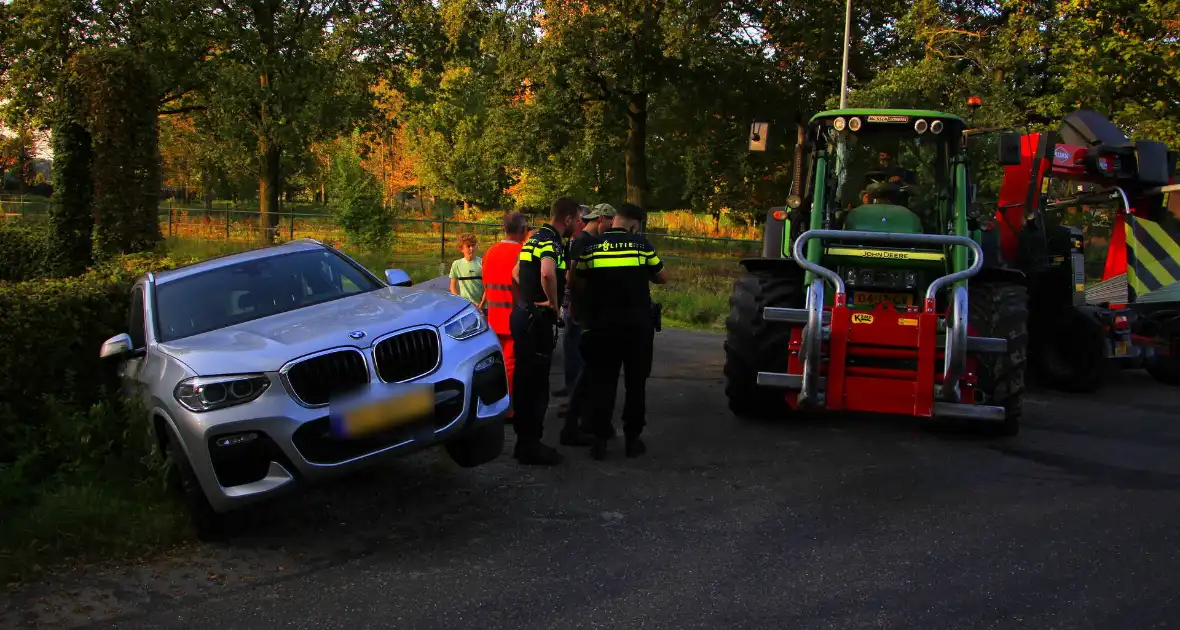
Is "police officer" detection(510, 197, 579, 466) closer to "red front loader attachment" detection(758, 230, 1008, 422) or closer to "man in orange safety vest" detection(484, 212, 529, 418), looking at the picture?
"man in orange safety vest" detection(484, 212, 529, 418)

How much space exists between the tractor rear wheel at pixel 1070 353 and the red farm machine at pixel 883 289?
1.62 metres

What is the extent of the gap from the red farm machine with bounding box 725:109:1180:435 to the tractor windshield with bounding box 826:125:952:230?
0.04 feet

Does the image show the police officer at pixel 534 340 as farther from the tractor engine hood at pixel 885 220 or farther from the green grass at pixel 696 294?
the green grass at pixel 696 294

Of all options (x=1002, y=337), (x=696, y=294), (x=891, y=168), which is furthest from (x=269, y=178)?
(x=1002, y=337)

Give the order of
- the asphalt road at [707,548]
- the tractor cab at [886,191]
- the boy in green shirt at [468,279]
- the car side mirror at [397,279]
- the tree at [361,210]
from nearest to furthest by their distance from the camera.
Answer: the asphalt road at [707,548] < the car side mirror at [397,279] < the tractor cab at [886,191] < the boy in green shirt at [468,279] < the tree at [361,210]

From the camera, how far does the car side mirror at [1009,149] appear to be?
27.4 feet

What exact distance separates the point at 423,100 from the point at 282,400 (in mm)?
28614

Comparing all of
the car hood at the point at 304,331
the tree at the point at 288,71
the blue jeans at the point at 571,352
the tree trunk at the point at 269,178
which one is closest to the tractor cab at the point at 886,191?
the blue jeans at the point at 571,352

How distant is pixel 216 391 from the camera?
5.30 meters

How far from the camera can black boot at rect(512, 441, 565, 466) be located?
7.14 meters

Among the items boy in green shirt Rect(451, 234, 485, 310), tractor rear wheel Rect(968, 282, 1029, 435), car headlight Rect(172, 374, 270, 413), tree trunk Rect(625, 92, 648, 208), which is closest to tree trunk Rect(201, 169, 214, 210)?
tree trunk Rect(625, 92, 648, 208)

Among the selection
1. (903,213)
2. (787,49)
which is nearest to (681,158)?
(787,49)

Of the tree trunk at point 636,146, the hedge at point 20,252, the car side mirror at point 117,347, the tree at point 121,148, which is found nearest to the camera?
the car side mirror at point 117,347

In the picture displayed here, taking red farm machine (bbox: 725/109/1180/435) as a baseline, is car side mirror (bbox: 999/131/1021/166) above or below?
above
